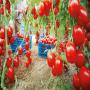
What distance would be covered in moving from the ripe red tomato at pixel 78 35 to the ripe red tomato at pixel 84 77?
0.30ft

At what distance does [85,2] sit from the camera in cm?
89

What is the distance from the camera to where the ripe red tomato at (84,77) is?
0.82 m

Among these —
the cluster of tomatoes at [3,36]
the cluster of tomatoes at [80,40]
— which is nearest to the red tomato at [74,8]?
the cluster of tomatoes at [80,40]

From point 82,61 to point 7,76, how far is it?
1572 millimetres

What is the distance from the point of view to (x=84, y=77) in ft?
2.67

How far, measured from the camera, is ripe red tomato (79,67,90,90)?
0.82m

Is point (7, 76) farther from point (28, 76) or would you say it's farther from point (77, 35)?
point (77, 35)

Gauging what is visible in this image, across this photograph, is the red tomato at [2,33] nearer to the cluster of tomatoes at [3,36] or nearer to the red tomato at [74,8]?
the cluster of tomatoes at [3,36]

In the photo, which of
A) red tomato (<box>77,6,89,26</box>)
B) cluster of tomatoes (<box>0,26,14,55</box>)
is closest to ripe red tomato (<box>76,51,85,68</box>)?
red tomato (<box>77,6,89,26</box>)

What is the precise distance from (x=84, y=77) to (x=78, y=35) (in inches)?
5.6

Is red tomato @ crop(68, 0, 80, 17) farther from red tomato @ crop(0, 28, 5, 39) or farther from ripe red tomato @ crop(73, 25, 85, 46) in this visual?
red tomato @ crop(0, 28, 5, 39)

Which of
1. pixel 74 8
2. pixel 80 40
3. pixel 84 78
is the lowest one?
pixel 84 78

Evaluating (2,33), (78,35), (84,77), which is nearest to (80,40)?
(78,35)

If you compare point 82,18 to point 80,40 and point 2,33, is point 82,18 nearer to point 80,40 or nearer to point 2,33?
point 80,40
